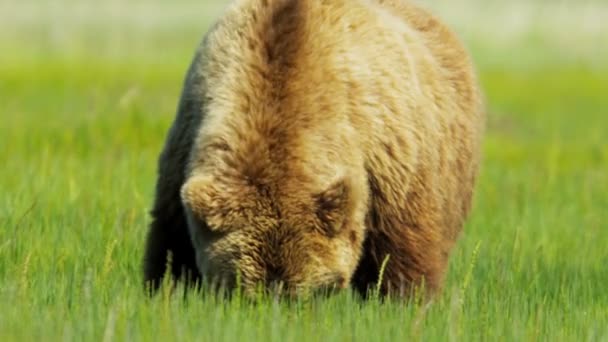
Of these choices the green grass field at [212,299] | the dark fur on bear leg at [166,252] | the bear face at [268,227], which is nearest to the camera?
the green grass field at [212,299]

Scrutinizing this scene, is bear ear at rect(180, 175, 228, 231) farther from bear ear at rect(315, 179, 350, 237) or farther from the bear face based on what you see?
bear ear at rect(315, 179, 350, 237)

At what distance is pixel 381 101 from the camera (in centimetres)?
512

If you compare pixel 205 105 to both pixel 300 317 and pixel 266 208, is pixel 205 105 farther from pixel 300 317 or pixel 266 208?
pixel 300 317

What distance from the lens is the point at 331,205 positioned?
15.0ft

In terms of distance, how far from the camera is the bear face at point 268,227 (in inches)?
176

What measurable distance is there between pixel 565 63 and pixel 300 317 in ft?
86.5

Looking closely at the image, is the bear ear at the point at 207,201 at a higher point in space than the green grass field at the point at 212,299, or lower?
higher

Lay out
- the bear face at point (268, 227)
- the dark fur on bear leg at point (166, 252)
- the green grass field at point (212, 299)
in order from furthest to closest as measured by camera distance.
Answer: the dark fur on bear leg at point (166, 252) < the bear face at point (268, 227) < the green grass field at point (212, 299)

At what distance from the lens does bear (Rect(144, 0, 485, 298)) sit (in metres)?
4.51

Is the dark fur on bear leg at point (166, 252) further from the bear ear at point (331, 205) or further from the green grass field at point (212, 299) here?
the bear ear at point (331, 205)

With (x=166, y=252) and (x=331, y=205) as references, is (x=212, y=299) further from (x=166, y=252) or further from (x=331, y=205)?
(x=166, y=252)

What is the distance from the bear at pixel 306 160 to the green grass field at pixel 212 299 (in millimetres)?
193

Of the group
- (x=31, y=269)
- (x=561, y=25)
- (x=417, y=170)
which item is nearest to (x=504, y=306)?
(x=417, y=170)

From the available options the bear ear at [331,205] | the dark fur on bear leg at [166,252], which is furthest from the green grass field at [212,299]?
the bear ear at [331,205]
